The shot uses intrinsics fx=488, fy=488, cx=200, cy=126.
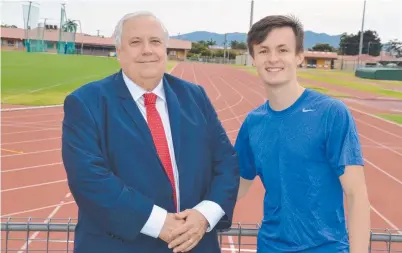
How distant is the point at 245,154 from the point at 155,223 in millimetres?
602

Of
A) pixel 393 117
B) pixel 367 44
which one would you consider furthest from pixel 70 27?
pixel 393 117

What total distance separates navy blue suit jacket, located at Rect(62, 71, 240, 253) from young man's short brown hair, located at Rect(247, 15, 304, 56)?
1.21 ft

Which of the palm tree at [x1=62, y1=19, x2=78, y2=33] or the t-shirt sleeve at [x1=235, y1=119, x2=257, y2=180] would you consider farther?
the palm tree at [x1=62, y1=19, x2=78, y2=33]

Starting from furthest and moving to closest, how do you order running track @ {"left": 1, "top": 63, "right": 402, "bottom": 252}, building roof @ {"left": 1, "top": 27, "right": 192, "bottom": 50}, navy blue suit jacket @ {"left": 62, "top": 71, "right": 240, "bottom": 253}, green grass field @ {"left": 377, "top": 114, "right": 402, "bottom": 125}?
building roof @ {"left": 1, "top": 27, "right": 192, "bottom": 50} → green grass field @ {"left": 377, "top": 114, "right": 402, "bottom": 125} → running track @ {"left": 1, "top": 63, "right": 402, "bottom": 252} → navy blue suit jacket @ {"left": 62, "top": 71, "right": 240, "bottom": 253}

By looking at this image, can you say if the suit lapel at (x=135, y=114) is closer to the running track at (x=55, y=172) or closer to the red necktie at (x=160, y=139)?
the red necktie at (x=160, y=139)

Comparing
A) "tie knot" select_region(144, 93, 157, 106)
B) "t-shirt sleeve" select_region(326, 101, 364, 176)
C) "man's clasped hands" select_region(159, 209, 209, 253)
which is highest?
"tie knot" select_region(144, 93, 157, 106)

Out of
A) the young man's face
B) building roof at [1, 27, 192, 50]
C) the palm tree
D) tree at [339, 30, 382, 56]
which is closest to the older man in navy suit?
the young man's face

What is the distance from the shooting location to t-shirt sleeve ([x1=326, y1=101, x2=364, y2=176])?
6.17ft

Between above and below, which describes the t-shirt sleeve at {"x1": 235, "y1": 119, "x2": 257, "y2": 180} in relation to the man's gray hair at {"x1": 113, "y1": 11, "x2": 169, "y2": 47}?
below

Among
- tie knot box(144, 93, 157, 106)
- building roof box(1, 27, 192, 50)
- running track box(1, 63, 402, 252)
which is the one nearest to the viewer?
tie knot box(144, 93, 157, 106)

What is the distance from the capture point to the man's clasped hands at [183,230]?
1.95 meters

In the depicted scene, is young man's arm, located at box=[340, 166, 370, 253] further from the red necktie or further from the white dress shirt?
the red necktie

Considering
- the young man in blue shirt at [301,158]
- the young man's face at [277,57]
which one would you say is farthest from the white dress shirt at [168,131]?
the young man's face at [277,57]

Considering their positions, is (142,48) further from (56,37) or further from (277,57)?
(56,37)
